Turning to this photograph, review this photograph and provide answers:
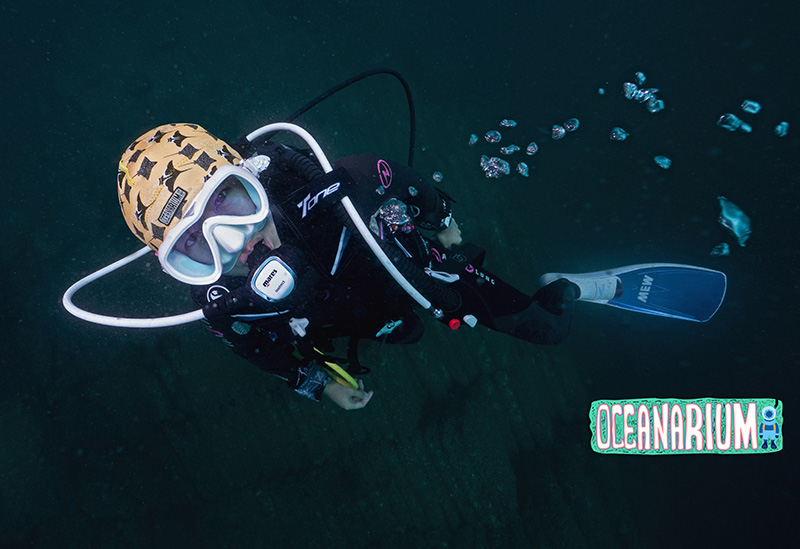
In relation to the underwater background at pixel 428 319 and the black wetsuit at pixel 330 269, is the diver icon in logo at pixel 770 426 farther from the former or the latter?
the black wetsuit at pixel 330 269

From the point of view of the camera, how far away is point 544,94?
4.61 m

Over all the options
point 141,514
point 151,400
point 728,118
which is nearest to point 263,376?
point 151,400

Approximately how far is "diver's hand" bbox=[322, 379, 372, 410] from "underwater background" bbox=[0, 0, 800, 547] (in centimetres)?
148

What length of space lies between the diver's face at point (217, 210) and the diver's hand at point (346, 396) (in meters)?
1.28

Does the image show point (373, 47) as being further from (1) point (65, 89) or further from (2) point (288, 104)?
(1) point (65, 89)

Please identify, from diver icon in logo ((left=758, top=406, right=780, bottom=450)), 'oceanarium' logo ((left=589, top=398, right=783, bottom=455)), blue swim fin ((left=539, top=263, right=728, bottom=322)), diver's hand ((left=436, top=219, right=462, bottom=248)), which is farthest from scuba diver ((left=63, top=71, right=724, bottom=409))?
diver icon in logo ((left=758, top=406, right=780, bottom=450))

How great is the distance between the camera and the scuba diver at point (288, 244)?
1.82m

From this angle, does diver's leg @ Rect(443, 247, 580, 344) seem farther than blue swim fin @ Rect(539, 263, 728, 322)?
No

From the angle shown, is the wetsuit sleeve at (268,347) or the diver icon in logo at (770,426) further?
the diver icon in logo at (770,426)

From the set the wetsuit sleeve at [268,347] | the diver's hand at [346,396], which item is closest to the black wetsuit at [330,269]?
the wetsuit sleeve at [268,347]

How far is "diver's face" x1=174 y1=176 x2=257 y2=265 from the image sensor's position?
6.15 feet

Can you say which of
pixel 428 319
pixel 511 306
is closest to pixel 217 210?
pixel 511 306

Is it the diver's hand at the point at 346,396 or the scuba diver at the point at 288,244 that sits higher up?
the scuba diver at the point at 288,244

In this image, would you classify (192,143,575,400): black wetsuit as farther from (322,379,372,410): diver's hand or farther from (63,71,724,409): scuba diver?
(322,379,372,410): diver's hand
